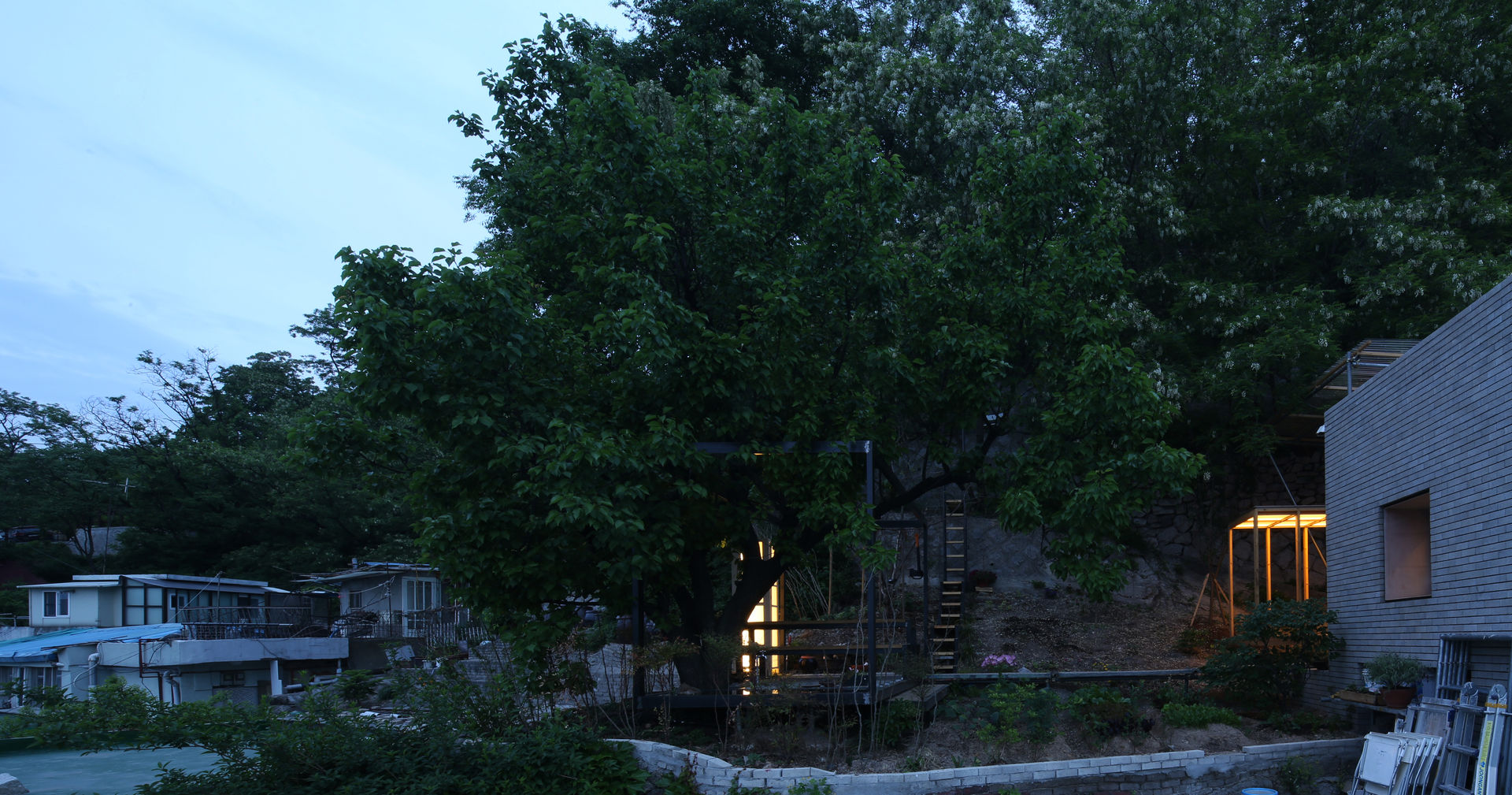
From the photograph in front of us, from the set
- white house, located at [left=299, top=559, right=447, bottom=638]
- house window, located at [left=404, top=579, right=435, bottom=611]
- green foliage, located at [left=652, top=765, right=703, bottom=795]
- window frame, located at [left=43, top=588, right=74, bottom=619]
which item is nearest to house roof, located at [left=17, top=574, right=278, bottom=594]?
window frame, located at [left=43, top=588, right=74, bottom=619]

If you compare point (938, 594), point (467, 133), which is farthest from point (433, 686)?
point (938, 594)

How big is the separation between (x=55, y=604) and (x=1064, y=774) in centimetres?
2787

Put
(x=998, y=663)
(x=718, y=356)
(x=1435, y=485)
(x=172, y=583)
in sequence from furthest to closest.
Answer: (x=172, y=583), (x=998, y=663), (x=718, y=356), (x=1435, y=485)

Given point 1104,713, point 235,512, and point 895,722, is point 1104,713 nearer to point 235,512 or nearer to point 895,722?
point 895,722

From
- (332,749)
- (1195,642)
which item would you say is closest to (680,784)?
(332,749)

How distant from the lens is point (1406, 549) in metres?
11.4

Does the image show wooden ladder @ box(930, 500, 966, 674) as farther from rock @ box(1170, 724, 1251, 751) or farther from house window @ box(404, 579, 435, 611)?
house window @ box(404, 579, 435, 611)

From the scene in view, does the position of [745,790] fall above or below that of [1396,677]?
below

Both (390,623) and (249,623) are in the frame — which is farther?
(390,623)

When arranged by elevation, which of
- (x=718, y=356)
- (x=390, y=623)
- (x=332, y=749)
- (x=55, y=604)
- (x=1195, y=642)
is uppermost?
(x=718, y=356)

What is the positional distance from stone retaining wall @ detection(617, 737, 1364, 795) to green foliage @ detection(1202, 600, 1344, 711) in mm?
1630

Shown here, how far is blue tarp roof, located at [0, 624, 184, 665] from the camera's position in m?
24.0

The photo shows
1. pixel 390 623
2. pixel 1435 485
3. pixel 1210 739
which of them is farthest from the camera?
pixel 390 623

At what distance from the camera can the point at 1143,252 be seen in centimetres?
2139
